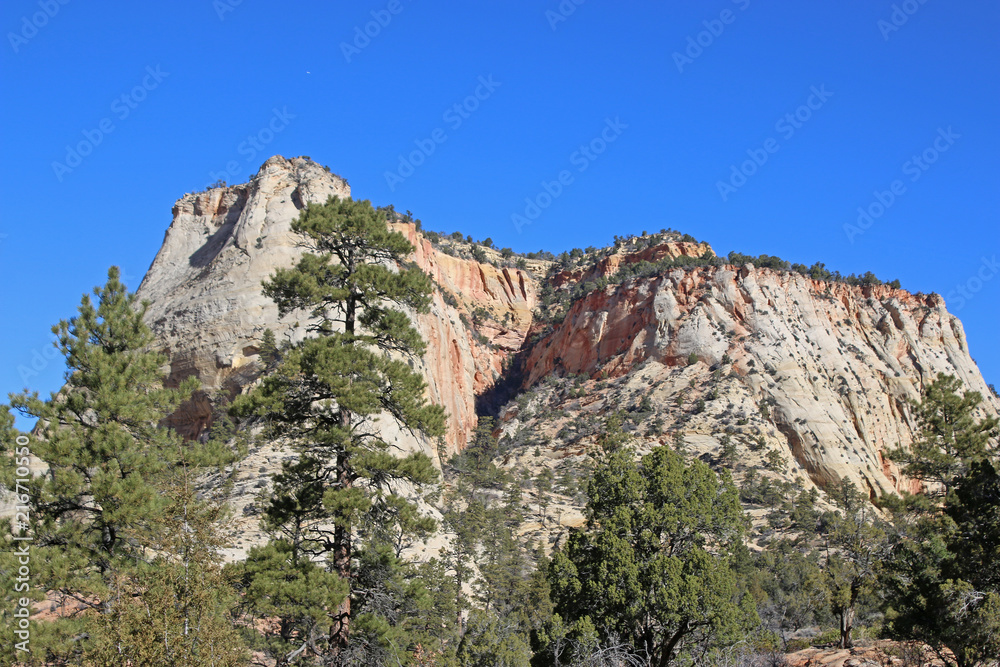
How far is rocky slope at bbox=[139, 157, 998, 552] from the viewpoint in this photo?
48.3m

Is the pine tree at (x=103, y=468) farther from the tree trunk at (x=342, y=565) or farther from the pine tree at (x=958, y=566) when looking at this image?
the pine tree at (x=958, y=566)

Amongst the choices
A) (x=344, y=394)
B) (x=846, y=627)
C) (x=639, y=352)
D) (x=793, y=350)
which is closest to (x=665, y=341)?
(x=639, y=352)

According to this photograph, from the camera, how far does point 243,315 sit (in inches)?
1850

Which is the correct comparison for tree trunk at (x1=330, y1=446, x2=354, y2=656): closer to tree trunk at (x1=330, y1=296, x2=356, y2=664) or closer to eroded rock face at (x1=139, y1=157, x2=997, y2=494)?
tree trunk at (x1=330, y1=296, x2=356, y2=664)

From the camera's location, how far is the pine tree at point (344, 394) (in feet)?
48.8

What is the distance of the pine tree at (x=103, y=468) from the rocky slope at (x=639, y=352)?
18940 millimetres

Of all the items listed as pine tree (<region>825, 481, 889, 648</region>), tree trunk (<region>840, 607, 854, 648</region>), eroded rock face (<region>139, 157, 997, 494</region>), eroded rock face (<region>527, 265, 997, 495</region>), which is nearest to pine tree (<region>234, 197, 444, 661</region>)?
pine tree (<region>825, 481, 889, 648</region>)

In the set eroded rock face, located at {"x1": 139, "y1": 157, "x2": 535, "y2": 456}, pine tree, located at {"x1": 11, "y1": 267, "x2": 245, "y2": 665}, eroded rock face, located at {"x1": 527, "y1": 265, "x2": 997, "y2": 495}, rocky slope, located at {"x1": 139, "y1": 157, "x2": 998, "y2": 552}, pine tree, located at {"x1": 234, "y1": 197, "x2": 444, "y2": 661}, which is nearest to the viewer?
pine tree, located at {"x1": 11, "y1": 267, "x2": 245, "y2": 665}

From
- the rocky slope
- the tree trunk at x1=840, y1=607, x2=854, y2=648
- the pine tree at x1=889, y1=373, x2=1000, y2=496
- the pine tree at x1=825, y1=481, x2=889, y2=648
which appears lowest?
the tree trunk at x1=840, y1=607, x2=854, y2=648

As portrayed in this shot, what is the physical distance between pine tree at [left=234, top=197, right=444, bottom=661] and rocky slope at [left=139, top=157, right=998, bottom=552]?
2017 cm

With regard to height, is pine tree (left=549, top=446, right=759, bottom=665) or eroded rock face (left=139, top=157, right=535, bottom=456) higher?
eroded rock face (left=139, top=157, right=535, bottom=456)

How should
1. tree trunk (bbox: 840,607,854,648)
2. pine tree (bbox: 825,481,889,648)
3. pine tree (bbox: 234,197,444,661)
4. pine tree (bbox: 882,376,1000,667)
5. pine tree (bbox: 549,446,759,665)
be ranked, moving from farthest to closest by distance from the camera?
pine tree (bbox: 825,481,889,648) < tree trunk (bbox: 840,607,854,648) < pine tree (bbox: 549,446,759,665) < pine tree (bbox: 882,376,1000,667) < pine tree (bbox: 234,197,444,661)

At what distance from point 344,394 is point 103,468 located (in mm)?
5038

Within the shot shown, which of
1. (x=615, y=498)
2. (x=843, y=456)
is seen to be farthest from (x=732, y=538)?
(x=843, y=456)
